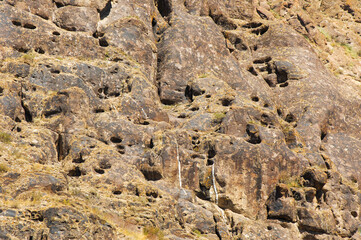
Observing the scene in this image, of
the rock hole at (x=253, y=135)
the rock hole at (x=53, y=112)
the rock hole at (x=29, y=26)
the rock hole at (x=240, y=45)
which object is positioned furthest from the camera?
the rock hole at (x=240, y=45)

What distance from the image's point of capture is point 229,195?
84.2ft

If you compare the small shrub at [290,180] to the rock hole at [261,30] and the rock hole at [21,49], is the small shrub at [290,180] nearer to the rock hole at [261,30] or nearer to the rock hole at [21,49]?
the rock hole at [21,49]

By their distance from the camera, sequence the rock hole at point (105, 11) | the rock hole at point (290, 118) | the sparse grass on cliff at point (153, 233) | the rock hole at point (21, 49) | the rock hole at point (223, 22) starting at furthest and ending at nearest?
the rock hole at point (223, 22) < the rock hole at point (290, 118) < the rock hole at point (105, 11) < the rock hole at point (21, 49) < the sparse grass on cliff at point (153, 233)

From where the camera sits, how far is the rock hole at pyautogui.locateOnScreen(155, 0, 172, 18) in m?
37.4

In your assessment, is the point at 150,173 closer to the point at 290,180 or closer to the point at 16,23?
the point at 290,180

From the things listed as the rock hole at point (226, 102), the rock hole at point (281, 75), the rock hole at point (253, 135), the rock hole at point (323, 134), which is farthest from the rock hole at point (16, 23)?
the rock hole at point (323, 134)

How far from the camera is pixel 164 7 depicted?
1491 inches

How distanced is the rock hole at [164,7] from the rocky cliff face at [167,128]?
0.11 m

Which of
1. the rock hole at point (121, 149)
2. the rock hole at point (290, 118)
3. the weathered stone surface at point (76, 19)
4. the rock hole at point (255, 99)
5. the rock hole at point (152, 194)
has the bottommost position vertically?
the rock hole at point (290, 118)

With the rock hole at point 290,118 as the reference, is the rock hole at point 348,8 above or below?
below

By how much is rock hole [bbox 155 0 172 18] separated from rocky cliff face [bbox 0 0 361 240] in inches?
4.2

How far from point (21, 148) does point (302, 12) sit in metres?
39.6

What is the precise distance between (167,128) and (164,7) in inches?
560

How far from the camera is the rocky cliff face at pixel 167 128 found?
65.0 feet
